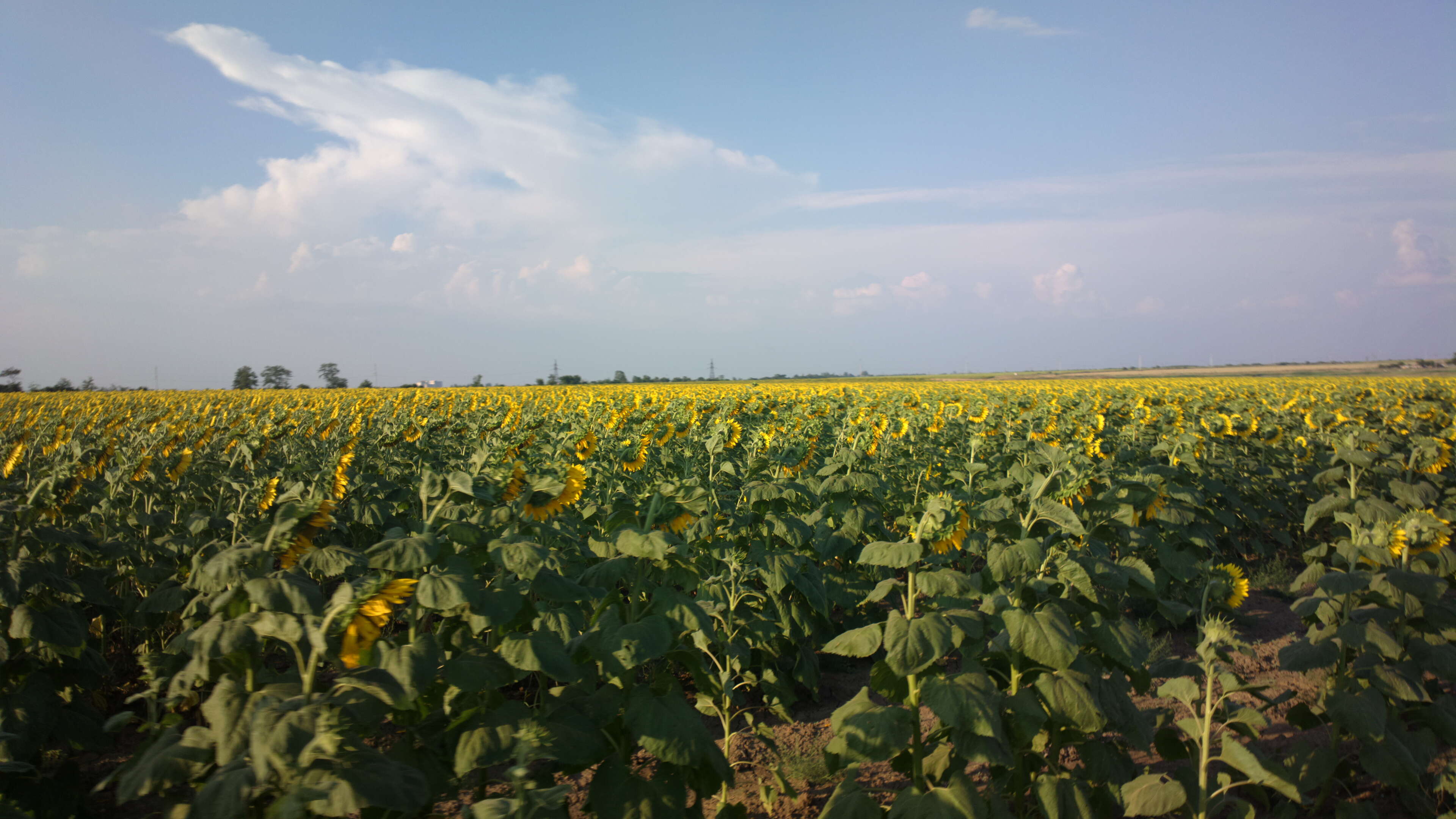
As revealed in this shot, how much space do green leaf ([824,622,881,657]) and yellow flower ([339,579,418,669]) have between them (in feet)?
4.72

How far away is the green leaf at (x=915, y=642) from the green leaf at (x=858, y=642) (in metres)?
0.12

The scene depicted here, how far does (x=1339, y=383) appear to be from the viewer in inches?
1147

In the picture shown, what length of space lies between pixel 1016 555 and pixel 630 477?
3438mm

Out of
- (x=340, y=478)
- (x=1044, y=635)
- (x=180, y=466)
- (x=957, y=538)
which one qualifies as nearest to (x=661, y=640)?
(x=1044, y=635)

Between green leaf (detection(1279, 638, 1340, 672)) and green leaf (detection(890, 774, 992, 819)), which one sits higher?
green leaf (detection(1279, 638, 1340, 672))

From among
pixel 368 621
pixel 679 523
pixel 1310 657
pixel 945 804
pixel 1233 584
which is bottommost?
pixel 945 804

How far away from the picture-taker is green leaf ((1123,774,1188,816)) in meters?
2.64

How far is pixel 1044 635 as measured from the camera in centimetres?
Result: 239

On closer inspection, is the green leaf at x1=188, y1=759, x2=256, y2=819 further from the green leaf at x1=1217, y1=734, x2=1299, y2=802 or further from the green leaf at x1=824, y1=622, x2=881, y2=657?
the green leaf at x1=1217, y1=734, x2=1299, y2=802

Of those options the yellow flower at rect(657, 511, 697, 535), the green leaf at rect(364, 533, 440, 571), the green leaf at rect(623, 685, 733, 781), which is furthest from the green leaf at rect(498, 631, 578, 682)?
the yellow flower at rect(657, 511, 697, 535)

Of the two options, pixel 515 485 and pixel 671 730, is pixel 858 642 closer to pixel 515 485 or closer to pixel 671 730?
pixel 671 730

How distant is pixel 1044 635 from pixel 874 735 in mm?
670

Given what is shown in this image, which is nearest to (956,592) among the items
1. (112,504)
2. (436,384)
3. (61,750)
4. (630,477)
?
(630,477)

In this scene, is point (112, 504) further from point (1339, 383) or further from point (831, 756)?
point (1339, 383)
